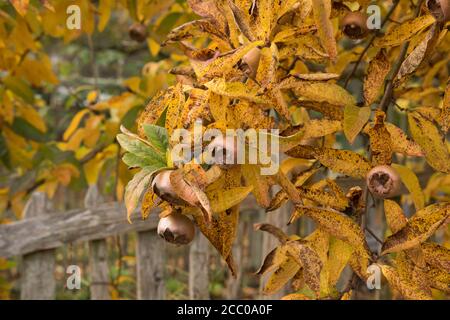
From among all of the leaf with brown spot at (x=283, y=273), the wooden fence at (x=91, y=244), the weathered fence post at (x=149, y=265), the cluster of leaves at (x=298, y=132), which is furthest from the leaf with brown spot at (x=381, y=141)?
the weathered fence post at (x=149, y=265)

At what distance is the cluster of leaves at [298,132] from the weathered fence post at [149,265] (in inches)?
62.9

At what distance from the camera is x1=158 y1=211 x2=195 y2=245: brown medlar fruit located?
2.46 ft

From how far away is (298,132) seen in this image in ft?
2.63

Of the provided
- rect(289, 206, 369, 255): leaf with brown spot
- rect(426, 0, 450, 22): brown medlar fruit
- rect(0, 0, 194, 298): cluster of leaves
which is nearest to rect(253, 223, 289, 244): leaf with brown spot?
rect(289, 206, 369, 255): leaf with brown spot

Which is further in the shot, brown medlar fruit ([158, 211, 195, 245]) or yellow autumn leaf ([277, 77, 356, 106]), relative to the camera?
yellow autumn leaf ([277, 77, 356, 106])

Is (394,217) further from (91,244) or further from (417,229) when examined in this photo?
(91,244)

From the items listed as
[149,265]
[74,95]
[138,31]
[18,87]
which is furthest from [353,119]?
[149,265]

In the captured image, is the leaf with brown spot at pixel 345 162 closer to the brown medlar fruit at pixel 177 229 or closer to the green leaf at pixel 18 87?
the brown medlar fruit at pixel 177 229

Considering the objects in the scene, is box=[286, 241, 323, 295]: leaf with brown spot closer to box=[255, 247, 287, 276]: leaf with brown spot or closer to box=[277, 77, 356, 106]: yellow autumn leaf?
box=[255, 247, 287, 276]: leaf with brown spot

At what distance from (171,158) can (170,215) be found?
76 millimetres

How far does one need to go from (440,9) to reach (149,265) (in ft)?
6.38

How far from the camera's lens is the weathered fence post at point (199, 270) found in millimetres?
2633

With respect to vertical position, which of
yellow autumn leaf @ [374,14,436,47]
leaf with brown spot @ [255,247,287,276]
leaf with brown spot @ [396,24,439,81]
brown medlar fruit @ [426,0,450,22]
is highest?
yellow autumn leaf @ [374,14,436,47]

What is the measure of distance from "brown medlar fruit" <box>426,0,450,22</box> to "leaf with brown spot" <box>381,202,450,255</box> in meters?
0.23
